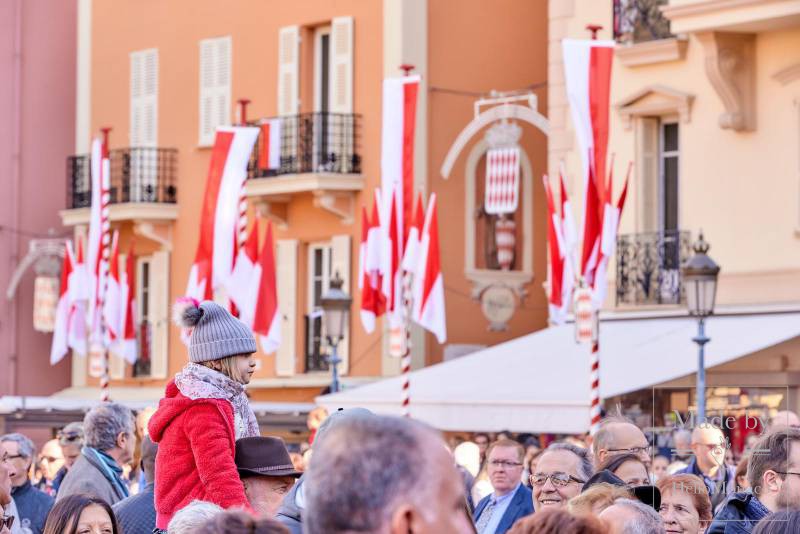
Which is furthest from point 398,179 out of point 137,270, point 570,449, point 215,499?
point 215,499

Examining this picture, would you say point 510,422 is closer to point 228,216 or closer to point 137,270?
point 228,216

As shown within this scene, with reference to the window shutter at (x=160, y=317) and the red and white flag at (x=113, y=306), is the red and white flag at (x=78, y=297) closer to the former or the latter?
the red and white flag at (x=113, y=306)

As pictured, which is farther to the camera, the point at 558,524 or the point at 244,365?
the point at 244,365

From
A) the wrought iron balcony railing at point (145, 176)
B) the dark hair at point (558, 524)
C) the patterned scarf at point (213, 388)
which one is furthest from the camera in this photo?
the wrought iron balcony railing at point (145, 176)

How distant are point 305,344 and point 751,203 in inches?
367

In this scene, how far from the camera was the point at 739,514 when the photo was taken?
8.48 m

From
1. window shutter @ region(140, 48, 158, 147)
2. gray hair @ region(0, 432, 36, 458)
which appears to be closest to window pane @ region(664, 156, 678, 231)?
window shutter @ region(140, 48, 158, 147)

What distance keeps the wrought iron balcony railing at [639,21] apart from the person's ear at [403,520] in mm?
21430

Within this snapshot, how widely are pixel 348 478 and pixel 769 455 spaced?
4501 millimetres

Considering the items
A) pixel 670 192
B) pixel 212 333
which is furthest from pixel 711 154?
pixel 212 333

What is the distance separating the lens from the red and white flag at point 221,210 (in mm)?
24812

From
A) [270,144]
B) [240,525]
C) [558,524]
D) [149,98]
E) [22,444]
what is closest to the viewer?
[240,525]

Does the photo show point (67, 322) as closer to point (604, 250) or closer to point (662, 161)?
point (662, 161)

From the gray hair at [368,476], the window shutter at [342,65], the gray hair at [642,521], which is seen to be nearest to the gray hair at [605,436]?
the gray hair at [642,521]
